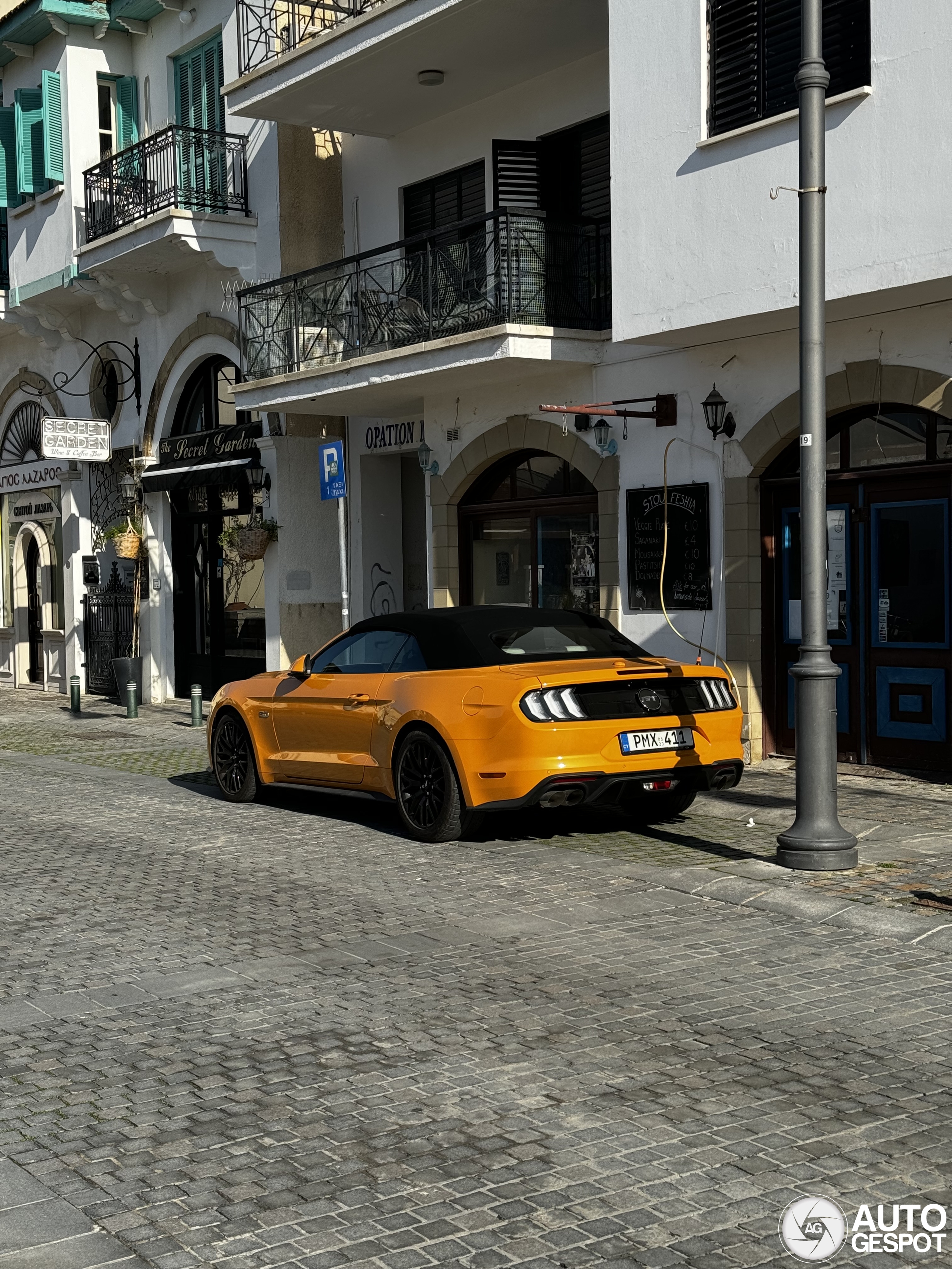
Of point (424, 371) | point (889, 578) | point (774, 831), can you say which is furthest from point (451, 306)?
point (774, 831)

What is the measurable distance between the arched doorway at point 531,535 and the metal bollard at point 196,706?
3.89 metres

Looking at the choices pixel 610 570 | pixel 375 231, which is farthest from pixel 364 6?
pixel 610 570

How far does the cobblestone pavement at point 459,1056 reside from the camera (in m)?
4.10

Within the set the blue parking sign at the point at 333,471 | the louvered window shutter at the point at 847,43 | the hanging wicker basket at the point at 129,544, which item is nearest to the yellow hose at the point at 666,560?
the blue parking sign at the point at 333,471

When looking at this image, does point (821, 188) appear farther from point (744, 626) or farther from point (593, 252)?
point (593, 252)

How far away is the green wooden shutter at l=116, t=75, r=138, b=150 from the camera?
942 inches

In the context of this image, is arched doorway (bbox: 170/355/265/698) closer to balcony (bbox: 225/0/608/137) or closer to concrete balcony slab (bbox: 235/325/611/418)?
concrete balcony slab (bbox: 235/325/611/418)

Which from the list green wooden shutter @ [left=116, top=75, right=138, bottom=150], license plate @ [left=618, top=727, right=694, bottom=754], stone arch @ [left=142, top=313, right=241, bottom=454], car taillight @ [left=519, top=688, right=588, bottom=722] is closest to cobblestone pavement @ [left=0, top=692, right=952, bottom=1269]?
license plate @ [left=618, top=727, right=694, bottom=754]

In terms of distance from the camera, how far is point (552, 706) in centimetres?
980

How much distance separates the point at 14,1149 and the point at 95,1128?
28 centimetres

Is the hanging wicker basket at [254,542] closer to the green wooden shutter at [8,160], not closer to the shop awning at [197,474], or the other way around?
the shop awning at [197,474]

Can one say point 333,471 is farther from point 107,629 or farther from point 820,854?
point 107,629

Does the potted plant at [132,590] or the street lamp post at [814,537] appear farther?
the potted plant at [132,590]

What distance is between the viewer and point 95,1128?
4.87m
